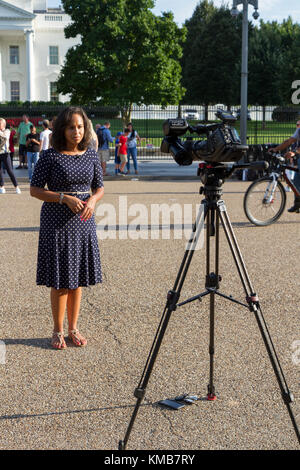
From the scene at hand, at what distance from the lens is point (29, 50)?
72188mm

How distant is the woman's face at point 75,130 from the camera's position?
4289mm

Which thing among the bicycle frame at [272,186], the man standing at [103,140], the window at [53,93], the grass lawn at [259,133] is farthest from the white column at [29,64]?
the bicycle frame at [272,186]

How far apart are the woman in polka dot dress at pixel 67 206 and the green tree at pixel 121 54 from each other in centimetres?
4023

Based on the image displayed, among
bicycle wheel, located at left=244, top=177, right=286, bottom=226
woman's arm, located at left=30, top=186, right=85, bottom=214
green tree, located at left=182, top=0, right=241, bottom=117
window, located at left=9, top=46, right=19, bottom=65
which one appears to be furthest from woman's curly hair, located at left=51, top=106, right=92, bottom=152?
window, located at left=9, top=46, right=19, bottom=65

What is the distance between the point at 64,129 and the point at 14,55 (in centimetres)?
7601

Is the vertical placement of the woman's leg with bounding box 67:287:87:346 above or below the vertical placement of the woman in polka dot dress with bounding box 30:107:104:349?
below

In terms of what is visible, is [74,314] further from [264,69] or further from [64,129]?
[264,69]

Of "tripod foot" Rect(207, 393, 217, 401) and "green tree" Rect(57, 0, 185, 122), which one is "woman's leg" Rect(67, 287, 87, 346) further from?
"green tree" Rect(57, 0, 185, 122)

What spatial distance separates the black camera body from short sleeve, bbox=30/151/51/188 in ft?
4.16

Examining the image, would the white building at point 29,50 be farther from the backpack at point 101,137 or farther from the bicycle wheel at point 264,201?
the bicycle wheel at point 264,201

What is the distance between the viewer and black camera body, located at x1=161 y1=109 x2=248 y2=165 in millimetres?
3029

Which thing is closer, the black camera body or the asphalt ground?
the black camera body

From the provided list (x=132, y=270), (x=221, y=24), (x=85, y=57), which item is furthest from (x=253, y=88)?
(x=132, y=270)

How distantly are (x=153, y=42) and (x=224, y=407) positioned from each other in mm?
44846
